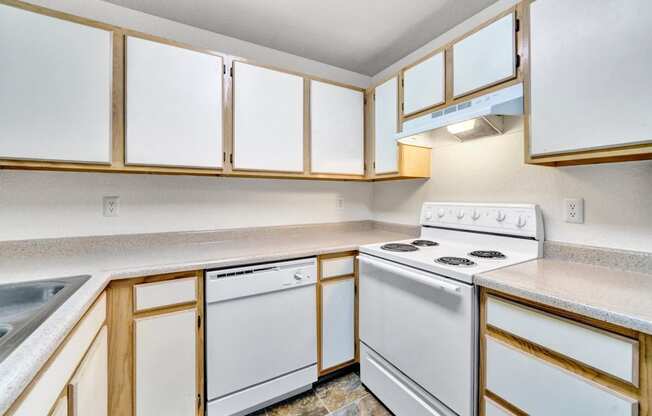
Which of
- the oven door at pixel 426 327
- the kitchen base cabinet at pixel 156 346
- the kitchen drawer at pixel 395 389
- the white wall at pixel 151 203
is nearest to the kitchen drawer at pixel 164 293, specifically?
the kitchen base cabinet at pixel 156 346

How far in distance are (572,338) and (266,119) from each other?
6.08ft

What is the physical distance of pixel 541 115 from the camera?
1.19m

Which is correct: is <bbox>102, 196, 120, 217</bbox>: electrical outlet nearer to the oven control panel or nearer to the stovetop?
the stovetop

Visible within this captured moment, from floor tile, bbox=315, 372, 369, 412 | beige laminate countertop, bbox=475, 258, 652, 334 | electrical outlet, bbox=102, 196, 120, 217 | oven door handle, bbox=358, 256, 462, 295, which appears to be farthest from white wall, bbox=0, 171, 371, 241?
beige laminate countertop, bbox=475, 258, 652, 334

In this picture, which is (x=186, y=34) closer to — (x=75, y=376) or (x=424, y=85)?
(x=424, y=85)

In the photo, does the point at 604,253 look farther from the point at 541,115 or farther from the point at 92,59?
the point at 92,59

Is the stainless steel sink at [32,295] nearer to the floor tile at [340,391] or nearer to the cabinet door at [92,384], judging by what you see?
the cabinet door at [92,384]

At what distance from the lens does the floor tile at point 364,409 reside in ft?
5.06

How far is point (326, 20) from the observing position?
1837 mm

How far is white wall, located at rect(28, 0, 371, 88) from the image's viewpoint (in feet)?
5.34

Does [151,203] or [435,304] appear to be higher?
[151,203]

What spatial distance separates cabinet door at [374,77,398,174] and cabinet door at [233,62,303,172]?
0.63 meters

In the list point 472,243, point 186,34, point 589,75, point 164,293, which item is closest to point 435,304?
point 472,243

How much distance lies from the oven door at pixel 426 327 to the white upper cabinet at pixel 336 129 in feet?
2.70
